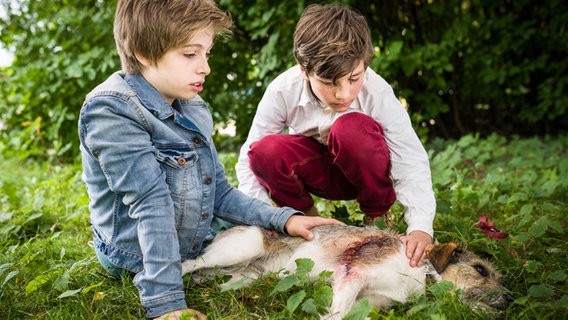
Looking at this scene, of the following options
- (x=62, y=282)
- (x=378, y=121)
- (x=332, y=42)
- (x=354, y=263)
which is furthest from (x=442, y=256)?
(x=62, y=282)

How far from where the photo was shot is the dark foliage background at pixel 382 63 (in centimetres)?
590

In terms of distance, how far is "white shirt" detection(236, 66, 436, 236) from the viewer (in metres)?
3.04

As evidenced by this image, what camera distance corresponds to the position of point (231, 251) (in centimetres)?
286

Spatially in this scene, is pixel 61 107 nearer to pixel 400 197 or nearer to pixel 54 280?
pixel 54 280

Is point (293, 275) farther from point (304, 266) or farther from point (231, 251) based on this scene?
point (231, 251)

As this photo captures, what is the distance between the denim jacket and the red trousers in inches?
17.2

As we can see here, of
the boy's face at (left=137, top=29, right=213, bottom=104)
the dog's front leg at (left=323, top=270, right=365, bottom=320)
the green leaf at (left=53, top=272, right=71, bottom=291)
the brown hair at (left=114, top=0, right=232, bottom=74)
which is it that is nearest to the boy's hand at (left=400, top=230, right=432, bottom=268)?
the dog's front leg at (left=323, top=270, right=365, bottom=320)

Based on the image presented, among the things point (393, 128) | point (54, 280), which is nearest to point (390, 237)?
point (393, 128)

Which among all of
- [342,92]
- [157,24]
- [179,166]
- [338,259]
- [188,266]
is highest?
[157,24]

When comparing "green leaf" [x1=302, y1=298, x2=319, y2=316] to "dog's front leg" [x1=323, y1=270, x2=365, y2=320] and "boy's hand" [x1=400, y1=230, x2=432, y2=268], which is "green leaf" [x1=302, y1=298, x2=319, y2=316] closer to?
"dog's front leg" [x1=323, y1=270, x2=365, y2=320]

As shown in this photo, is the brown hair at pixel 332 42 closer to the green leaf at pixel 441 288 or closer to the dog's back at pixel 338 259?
the dog's back at pixel 338 259

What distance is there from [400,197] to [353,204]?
3.59 feet

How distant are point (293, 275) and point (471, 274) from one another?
2.93 feet

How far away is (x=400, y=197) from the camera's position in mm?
3113
